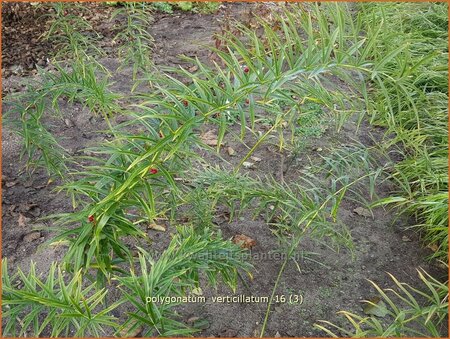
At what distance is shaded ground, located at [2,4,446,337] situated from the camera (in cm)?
203

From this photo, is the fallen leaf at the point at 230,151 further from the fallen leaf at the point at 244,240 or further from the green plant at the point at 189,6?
the green plant at the point at 189,6

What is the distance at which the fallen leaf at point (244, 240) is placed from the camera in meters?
2.27

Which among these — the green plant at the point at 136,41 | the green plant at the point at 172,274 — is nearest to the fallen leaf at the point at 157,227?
the green plant at the point at 172,274

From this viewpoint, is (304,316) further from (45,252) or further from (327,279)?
(45,252)

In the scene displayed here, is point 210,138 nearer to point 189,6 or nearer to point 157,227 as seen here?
point 157,227

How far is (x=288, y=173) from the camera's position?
2732mm

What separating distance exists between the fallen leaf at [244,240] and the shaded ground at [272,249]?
0.09 feet

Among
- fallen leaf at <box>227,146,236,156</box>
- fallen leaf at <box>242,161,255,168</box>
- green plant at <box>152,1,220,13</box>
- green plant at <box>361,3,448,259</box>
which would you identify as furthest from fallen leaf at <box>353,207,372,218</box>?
green plant at <box>152,1,220,13</box>

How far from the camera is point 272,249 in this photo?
229 cm

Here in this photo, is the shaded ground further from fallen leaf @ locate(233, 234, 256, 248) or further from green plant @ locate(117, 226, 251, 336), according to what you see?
green plant @ locate(117, 226, 251, 336)

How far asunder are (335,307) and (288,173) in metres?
0.86

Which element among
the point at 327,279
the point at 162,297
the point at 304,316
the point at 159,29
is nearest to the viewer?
the point at 162,297

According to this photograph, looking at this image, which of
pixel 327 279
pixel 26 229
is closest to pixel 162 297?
pixel 327 279

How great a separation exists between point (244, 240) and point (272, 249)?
0.44ft
